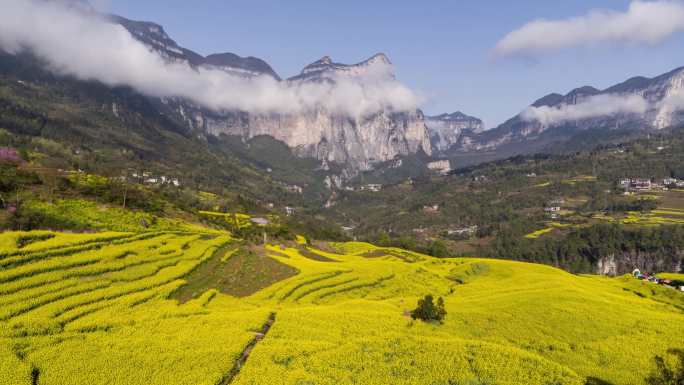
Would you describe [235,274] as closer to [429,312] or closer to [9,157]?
[429,312]

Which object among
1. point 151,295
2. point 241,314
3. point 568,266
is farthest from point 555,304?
point 568,266

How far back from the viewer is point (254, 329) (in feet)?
96.9

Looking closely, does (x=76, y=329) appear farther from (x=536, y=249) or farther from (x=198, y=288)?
(x=536, y=249)

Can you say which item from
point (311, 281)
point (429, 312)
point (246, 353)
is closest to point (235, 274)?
point (311, 281)

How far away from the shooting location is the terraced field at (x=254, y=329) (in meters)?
21.7

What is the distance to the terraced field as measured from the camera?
71.2 feet

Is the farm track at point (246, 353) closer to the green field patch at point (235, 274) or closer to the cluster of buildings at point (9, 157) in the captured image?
the green field patch at point (235, 274)

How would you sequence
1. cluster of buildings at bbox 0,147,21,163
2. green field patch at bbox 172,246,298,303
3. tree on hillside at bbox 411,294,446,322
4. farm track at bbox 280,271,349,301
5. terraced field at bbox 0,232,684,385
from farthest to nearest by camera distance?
cluster of buildings at bbox 0,147,21,163
farm track at bbox 280,271,349,301
green field patch at bbox 172,246,298,303
tree on hillside at bbox 411,294,446,322
terraced field at bbox 0,232,684,385

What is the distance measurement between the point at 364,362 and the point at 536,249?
195 metres

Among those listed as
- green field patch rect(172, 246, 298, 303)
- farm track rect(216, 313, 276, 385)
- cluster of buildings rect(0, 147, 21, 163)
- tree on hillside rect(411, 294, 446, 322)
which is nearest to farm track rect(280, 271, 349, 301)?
green field patch rect(172, 246, 298, 303)

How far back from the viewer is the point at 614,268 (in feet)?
583

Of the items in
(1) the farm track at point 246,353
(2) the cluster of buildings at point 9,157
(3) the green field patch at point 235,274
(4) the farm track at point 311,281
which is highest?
(2) the cluster of buildings at point 9,157

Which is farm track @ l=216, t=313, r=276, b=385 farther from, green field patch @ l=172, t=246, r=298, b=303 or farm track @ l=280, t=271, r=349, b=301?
farm track @ l=280, t=271, r=349, b=301

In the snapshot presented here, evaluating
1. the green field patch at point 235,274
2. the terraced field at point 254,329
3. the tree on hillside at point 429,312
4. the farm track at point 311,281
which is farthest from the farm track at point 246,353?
the tree on hillside at point 429,312
